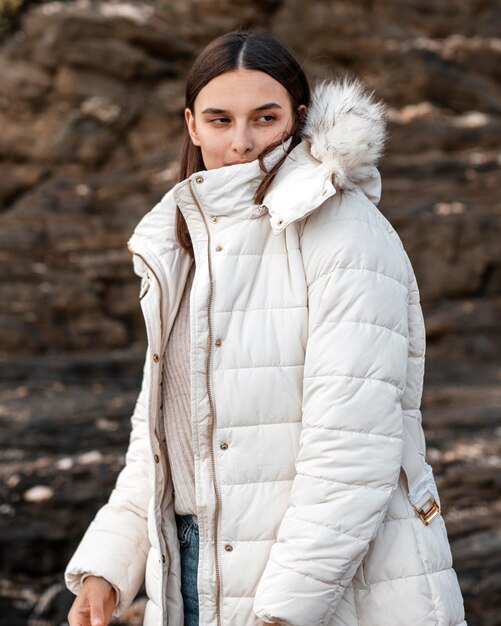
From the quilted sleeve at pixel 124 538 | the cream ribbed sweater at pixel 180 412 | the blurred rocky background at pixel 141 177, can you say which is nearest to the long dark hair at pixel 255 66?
the cream ribbed sweater at pixel 180 412

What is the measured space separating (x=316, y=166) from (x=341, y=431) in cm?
61

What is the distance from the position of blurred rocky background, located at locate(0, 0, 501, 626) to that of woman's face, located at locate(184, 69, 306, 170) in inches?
123

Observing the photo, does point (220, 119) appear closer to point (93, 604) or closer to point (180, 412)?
point (180, 412)

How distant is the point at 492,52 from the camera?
7234 mm

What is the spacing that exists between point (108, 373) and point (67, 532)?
5.39 feet

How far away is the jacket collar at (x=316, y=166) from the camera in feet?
5.67

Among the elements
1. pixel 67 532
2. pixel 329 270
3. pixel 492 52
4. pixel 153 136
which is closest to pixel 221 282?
pixel 329 270

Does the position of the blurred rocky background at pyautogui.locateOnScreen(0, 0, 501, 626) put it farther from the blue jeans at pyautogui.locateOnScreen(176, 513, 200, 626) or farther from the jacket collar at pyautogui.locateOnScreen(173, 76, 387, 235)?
the jacket collar at pyautogui.locateOnScreen(173, 76, 387, 235)

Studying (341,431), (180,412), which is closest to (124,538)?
(180,412)

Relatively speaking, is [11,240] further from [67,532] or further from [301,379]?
[301,379]

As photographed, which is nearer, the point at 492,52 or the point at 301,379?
the point at 301,379

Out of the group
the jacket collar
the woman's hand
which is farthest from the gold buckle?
the woman's hand

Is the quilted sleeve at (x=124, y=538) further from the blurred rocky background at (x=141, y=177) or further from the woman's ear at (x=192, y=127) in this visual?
the blurred rocky background at (x=141, y=177)

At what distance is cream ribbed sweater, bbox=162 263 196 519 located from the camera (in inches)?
73.2
